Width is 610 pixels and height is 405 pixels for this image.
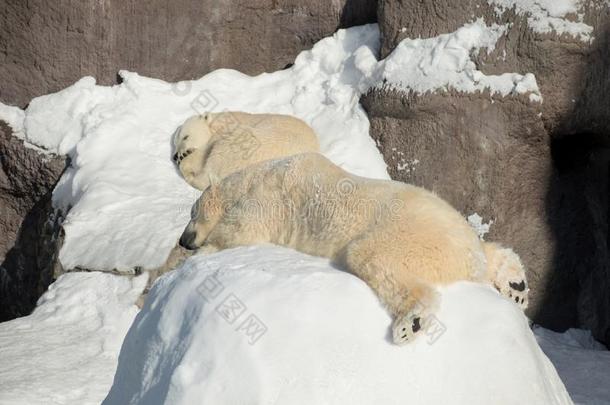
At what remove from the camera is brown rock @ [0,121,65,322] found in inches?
389

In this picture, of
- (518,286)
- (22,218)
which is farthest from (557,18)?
(22,218)

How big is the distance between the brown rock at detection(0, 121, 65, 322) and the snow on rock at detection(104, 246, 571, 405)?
576 centimetres

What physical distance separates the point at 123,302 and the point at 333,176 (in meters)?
2.59

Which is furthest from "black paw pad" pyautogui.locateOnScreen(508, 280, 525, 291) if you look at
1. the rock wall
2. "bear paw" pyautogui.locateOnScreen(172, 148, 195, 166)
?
"bear paw" pyautogui.locateOnScreen(172, 148, 195, 166)

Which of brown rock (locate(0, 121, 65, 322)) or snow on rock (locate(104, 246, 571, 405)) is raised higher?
snow on rock (locate(104, 246, 571, 405))

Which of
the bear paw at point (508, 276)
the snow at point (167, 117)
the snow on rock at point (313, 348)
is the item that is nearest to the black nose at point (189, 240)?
the snow at point (167, 117)

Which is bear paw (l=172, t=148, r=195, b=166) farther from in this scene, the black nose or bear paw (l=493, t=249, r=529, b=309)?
bear paw (l=493, t=249, r=529, b=309)

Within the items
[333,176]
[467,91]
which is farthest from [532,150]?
[333,176]

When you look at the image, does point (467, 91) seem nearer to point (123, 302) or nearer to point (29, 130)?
point (123, 302)

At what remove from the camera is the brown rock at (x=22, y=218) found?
32.4 feet

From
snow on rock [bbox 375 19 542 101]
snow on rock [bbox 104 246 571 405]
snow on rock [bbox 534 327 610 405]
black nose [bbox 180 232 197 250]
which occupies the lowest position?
snow on rock [bbox 534 327 610 405]

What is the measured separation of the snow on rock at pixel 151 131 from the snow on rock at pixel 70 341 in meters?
0.31

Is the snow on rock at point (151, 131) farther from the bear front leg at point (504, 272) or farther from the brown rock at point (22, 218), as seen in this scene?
the bear front leg at point (504, 272)

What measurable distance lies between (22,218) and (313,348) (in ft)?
24.1
